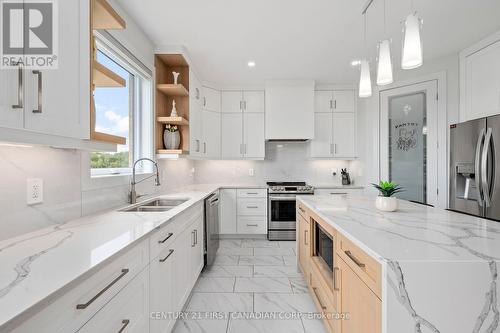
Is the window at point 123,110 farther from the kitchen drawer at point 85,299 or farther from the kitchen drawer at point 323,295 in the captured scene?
the kitchen drawer at point 323,295

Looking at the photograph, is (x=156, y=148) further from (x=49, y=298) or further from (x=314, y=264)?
(x=49, y=298)

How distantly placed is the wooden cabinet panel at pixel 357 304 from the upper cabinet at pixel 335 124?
3.08 metres

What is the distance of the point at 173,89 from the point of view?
2896 mm

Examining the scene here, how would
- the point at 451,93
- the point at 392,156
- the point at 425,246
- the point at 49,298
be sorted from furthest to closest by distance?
the point at 392,156, the point at 451,93, the point at 425,246, the point at 49,298

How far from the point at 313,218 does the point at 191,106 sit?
2167 mm

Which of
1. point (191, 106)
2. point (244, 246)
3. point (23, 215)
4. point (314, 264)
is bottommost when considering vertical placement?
point (244, 246)

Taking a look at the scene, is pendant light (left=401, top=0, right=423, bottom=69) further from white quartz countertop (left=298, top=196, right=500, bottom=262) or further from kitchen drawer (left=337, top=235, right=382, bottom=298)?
kitchen drawer (left=337, top=235, right=382, bottom=298)

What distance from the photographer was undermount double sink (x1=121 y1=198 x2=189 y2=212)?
82.0 inches

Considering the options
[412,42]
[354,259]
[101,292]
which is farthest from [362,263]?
[412,42]

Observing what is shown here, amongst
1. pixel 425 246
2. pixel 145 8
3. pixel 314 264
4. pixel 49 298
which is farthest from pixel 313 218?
pixel 145 8

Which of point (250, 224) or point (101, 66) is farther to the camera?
point (250, 224)

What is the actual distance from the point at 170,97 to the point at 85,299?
2.77 m

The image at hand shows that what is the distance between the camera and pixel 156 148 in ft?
9.18

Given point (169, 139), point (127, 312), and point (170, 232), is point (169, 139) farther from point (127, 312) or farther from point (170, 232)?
point (127, 312)
